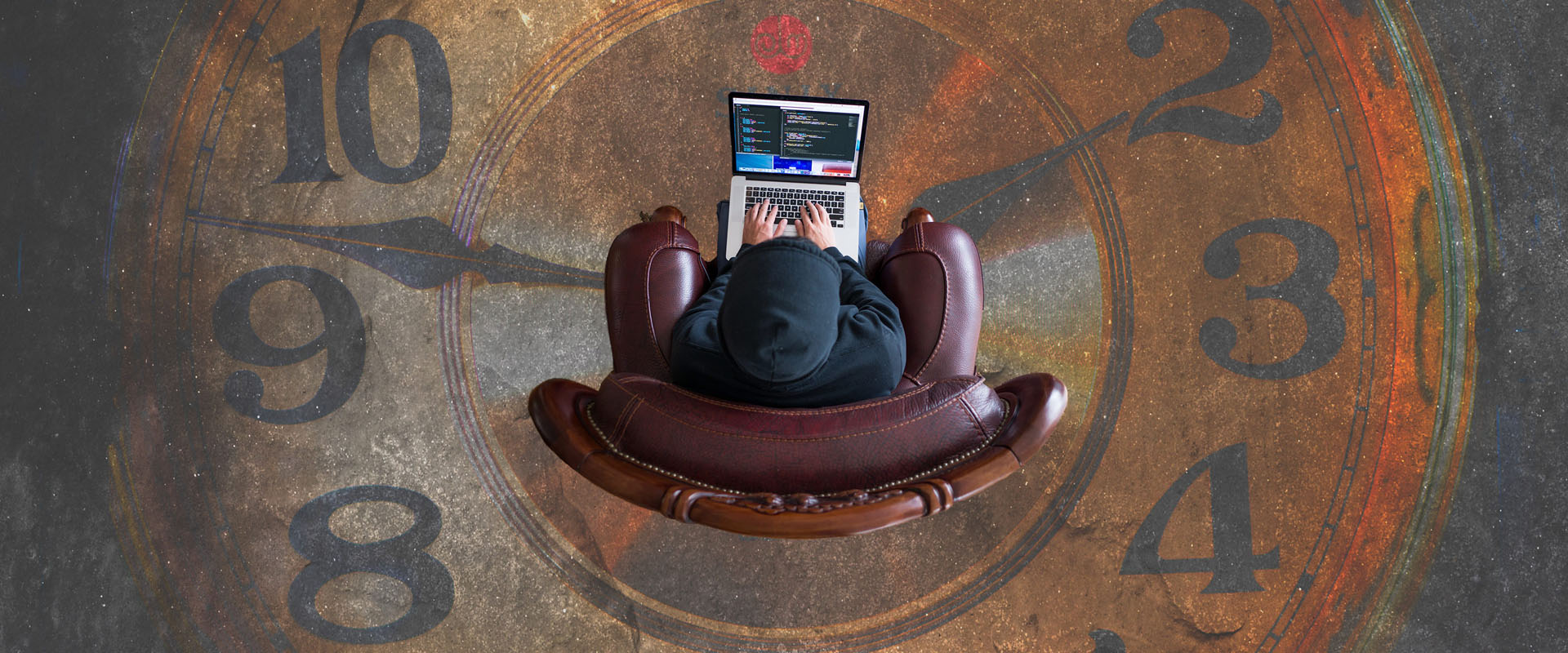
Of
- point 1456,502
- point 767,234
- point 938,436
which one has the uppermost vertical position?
point 767,234

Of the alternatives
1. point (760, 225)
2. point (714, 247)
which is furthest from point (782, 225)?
point (714, 247)

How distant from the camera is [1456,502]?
2.85 metres

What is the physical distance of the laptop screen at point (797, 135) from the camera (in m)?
2.21

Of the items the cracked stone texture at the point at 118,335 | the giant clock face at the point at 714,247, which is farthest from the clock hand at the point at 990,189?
the cracked stone texture at the point at 118,335

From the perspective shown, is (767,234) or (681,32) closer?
(767,234)

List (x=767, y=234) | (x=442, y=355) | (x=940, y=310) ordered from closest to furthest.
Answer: (x=940, y=310) < (x=767, y=234) < (x=442, y=355)

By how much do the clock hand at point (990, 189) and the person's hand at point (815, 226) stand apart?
0.70 m

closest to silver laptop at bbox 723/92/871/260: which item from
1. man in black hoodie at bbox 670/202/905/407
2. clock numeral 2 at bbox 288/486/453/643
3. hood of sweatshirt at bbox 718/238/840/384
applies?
man in black hoodie at bbox 670/202/905/407

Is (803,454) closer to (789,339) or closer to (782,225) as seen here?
(789,339)

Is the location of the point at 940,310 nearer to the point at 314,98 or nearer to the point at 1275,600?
the point at 1275,600

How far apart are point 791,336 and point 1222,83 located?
2.29 m

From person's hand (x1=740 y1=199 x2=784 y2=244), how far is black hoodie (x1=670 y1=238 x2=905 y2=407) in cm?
45

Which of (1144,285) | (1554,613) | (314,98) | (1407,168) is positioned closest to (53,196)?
(314,98)

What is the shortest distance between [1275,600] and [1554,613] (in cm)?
98
